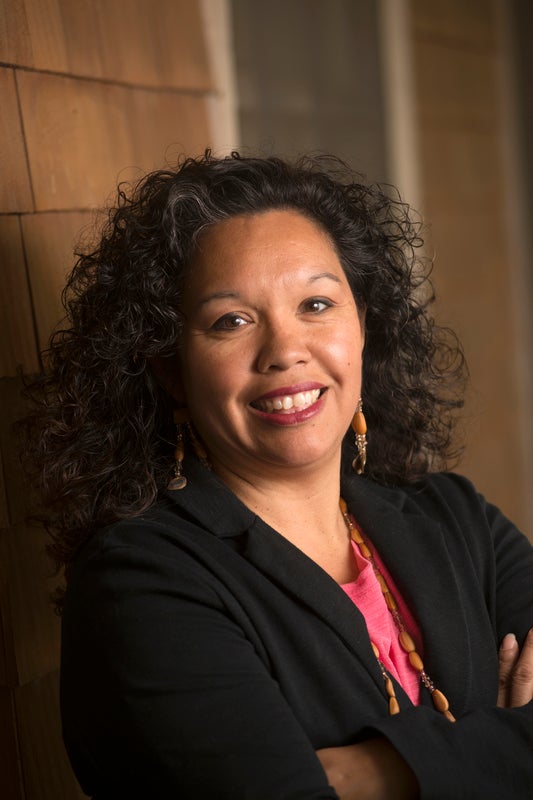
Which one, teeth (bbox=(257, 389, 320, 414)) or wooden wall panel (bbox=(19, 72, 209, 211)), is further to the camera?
wooden wall panel (bbox=(19, 72, 209, 211))

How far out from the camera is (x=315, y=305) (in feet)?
5.92

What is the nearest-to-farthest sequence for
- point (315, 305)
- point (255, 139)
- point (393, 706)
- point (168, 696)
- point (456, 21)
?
point (168, 696) → point (393, 706) → point (315, 305) → point (255, 139) → point (456, 21)

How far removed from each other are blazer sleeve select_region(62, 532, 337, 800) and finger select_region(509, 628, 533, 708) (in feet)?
1.66

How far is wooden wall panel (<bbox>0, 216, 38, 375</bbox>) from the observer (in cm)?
195

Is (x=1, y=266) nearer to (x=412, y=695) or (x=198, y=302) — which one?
(x=198, y=302)

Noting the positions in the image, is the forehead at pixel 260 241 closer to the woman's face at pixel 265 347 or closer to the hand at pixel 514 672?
the woman's face at pixel 265 347

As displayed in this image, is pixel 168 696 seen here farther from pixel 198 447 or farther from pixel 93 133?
pixel 93 133

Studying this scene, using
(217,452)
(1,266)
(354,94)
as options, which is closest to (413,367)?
(217,452)

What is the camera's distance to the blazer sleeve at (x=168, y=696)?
4.72ft

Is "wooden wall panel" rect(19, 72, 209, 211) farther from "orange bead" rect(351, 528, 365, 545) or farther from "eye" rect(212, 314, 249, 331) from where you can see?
"orange bead" rect(351, 528, 365, 545)

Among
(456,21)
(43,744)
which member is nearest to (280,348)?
(43,744)

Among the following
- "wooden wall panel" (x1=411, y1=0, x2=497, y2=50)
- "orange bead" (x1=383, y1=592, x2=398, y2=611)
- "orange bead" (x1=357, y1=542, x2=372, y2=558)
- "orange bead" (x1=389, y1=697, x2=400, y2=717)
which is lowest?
"orange bead" (x1=389, y1=697, x2=400, y2=717)

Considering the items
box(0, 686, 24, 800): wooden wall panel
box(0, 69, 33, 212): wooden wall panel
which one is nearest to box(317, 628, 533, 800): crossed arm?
box(0, 686, 24, 800): wooden wall panel

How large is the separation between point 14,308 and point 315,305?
62 cm
